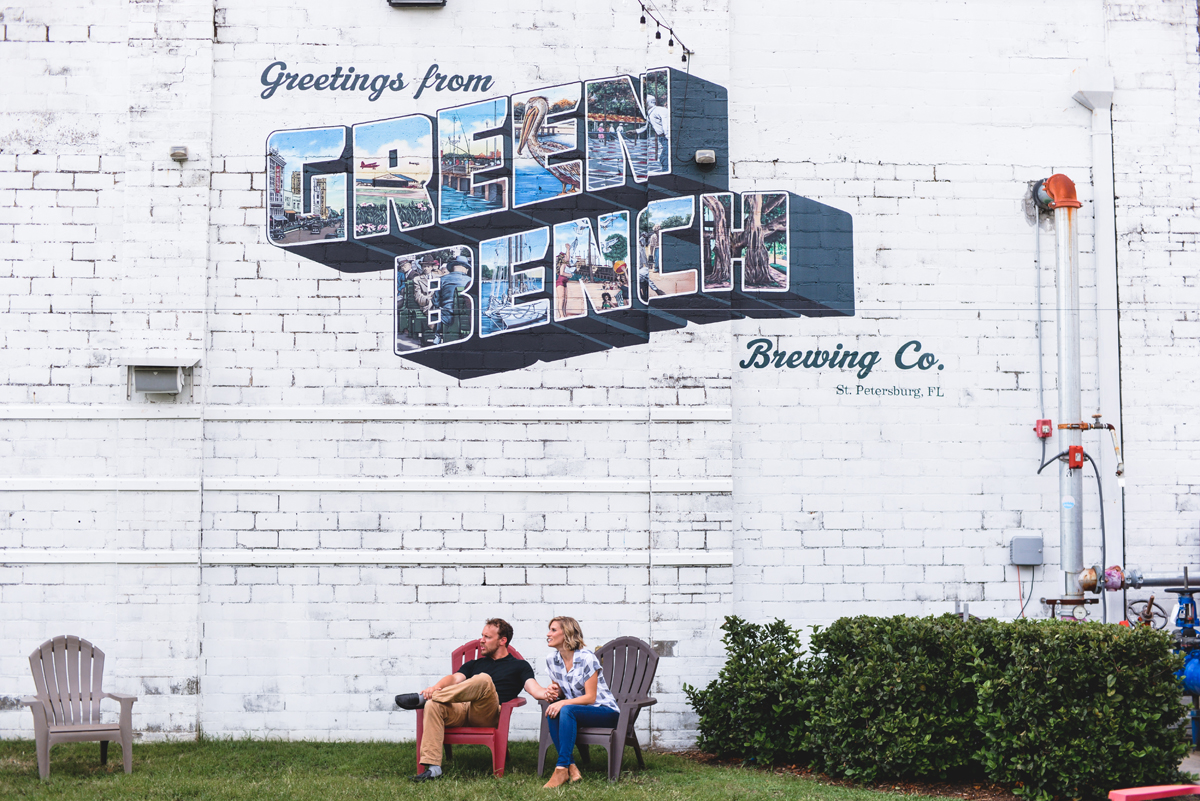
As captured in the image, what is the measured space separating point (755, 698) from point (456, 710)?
2.15m

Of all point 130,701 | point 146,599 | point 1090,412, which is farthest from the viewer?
point 1090,412

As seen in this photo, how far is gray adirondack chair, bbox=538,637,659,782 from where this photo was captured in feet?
23.8

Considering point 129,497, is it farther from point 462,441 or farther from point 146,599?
point 462,441

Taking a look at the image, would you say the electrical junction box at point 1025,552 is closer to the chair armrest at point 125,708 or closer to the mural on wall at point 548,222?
the mural on wall at point 548,222

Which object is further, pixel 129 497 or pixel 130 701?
pixel 129 497

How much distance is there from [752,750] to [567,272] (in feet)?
13.0

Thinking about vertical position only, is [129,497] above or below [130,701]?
above

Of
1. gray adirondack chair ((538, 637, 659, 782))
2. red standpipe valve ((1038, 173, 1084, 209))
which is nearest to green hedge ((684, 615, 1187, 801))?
gray adirondack chair ((538, 637, 659, 782))

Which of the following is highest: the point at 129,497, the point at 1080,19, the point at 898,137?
the point at 1080,19

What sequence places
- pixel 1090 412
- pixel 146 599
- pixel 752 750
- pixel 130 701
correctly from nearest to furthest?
pixel 130 701 → pixel 752 750 → pixel 146 599 → pixel 1090 412

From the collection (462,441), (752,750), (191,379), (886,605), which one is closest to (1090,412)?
(886,605)

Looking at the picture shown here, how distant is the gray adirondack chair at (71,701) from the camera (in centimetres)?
718

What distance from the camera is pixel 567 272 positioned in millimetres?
8953

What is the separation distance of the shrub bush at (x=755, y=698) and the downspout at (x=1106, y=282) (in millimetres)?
3040
